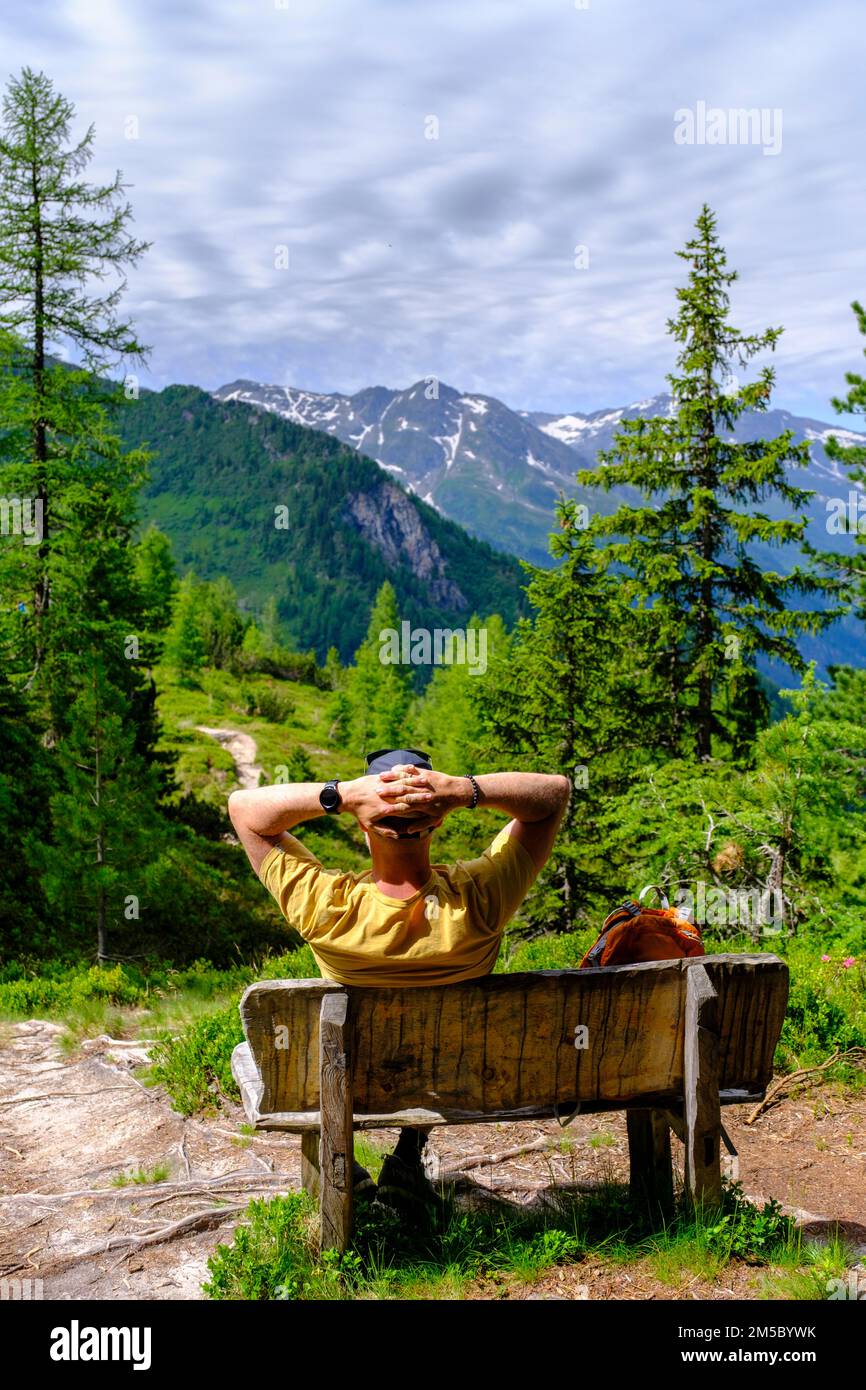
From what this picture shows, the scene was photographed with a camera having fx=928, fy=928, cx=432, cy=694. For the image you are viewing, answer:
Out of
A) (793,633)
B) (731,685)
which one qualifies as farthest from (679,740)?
(793,633)

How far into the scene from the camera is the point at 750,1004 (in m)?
3.89

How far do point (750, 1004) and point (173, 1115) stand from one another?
3.96 meters

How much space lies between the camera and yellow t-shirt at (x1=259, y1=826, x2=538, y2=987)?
3.68 metres

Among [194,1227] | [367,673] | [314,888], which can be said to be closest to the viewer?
[314,888]

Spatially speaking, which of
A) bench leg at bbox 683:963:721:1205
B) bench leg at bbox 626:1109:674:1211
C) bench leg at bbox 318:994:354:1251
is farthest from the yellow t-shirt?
bench leg at bbox 626:1109:674:1211

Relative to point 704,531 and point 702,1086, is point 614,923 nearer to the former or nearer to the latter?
point 702,1086

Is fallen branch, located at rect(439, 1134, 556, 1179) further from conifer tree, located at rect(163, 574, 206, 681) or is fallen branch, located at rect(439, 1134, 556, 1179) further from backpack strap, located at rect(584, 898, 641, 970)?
conifer tree, located at rect(163, 574, 206, 681)

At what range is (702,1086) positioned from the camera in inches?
148

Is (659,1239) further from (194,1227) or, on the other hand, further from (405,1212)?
(194,1227)

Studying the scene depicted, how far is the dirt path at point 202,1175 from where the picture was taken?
4.07 meters

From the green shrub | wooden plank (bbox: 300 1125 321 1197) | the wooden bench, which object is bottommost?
the green shrub

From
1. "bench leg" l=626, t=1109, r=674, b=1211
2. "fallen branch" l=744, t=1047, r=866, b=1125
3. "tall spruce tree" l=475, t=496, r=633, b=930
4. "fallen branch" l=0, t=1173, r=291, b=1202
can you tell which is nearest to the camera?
"bench leg" l=626, t=1109, r=674, b=1211

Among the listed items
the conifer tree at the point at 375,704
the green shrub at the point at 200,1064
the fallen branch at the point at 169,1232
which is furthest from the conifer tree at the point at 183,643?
the fallen branch at the point at 169,1232

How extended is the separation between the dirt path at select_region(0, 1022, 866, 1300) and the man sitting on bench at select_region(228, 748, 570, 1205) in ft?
4.49
